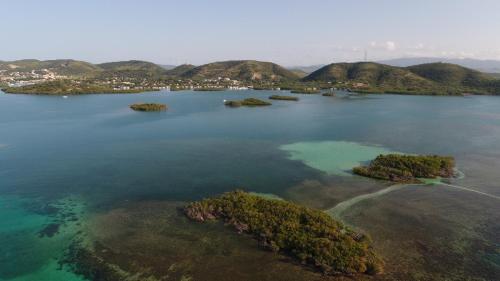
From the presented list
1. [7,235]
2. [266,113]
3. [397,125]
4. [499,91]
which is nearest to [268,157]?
[7,235]

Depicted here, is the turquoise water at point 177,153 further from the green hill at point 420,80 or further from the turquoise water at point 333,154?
the green hill at point 420,80

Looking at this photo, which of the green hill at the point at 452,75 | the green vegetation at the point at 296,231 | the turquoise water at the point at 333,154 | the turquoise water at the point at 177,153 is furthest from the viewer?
the green hill at the point at 452,75

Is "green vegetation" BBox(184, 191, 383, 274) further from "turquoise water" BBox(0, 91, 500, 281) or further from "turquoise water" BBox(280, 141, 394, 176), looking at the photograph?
"turquoise water" BBox(280, 141, 394, 176)

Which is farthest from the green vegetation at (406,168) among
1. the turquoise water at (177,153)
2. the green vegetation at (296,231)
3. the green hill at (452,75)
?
the green hill at (452,75)

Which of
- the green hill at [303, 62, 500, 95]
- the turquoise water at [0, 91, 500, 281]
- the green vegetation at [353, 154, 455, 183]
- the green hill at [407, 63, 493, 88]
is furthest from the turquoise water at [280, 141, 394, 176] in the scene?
the green hill at [407, 63, 493, 88]

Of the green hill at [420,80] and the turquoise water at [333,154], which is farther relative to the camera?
the green hill at [420,80]

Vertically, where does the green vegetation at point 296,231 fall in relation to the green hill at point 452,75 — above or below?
below

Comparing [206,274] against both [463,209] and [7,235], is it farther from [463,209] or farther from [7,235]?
[463,209]
